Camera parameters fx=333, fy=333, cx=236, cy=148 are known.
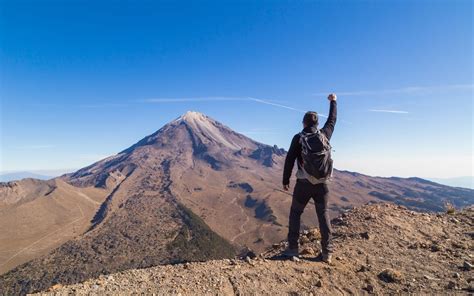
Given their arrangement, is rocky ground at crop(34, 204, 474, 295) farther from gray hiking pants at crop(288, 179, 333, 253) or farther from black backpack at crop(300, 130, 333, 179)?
black backpack at crop(300, 130, 333, 179)

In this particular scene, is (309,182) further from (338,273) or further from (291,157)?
(338,273)

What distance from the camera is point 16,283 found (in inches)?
4523

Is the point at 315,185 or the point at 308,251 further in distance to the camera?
the point at 308,251

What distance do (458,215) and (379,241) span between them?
535 centimetres

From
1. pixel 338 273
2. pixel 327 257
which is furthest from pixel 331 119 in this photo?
pixel 338 273

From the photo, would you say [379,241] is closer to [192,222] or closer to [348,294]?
[348,294]

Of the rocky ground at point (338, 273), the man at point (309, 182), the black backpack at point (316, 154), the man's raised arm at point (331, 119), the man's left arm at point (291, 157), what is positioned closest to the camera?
the rocky ground at point (338, 273)

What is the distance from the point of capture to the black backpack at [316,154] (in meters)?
7.16

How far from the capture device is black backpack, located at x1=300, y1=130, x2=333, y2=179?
7.16 meters

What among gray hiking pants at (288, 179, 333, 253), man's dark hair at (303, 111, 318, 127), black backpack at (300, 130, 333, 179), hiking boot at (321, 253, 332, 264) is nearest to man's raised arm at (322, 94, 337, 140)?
man's dark hair at (303, 111, 318, 127)

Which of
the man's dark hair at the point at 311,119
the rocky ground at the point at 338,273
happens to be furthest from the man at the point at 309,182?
the rocky ground at the point at 338,273

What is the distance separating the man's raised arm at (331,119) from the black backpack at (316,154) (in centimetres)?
46

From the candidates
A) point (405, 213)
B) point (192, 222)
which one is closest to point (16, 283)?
point (192, 222)

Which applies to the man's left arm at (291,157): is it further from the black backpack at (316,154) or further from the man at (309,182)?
the black backpack at (316,154)
